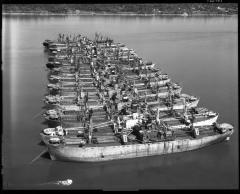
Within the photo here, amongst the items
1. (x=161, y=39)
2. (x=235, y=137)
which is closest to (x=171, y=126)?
(x=235, y=137)

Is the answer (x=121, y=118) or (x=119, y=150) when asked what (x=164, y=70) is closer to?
(x=121, y=118)

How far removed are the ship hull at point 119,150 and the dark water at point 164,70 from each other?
504 millimetres

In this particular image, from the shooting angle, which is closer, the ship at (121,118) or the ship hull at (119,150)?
the ship hull at (119,150)

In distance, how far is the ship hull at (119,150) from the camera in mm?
31594

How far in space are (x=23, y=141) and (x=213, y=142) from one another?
16797mm

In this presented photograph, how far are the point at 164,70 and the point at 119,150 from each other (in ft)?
112

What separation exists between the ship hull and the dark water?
504 mm

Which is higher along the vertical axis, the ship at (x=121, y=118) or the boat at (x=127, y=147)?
the ship at (x=121, y=118)

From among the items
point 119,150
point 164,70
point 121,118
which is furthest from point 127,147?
point 164,70

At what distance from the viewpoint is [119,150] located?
3209cm

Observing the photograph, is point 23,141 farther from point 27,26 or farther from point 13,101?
point 27,26

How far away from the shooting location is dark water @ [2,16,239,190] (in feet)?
99.9

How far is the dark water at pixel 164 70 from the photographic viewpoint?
30.4m

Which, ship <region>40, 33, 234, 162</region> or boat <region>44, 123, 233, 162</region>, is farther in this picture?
ship <region>40, 33, 234, 162</region>
